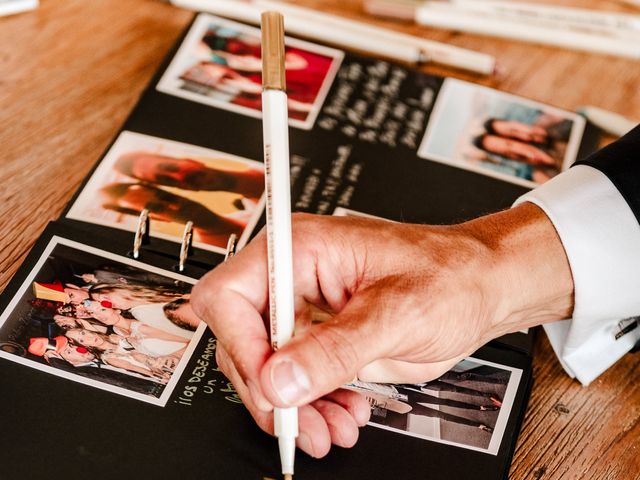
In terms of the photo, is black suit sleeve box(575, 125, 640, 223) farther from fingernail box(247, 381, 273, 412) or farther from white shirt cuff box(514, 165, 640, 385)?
fingernail box(247, 381, 273, 412)

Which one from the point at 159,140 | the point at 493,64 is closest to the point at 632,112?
the point at 493,64

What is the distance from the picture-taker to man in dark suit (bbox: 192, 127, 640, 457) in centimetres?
48

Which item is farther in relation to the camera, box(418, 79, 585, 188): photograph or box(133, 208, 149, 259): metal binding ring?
box(418, 79, 585, 188): photograph

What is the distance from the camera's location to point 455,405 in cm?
58

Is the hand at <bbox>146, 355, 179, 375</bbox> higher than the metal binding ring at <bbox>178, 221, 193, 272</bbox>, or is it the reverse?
the metal binding ring at <bbox>178, 221, 193, 272</bbox>

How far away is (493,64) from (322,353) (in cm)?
57

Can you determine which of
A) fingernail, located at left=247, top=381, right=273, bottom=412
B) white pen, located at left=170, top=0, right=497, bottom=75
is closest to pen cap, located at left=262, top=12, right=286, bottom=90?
fingernail, located at left=247, top=381, right=273, bottom=412

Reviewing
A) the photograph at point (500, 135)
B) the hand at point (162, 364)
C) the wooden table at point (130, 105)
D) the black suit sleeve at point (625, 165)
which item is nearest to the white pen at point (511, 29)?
the wooden table at point (130, 105)

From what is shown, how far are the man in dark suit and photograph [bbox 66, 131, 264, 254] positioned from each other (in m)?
0.13

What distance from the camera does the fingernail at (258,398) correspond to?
1.61ft

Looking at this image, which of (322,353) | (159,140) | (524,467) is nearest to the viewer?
(322,353)

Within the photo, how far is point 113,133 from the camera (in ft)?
2.52

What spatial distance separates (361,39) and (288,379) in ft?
1.86

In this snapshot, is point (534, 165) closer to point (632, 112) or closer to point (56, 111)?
point (632, 112)
